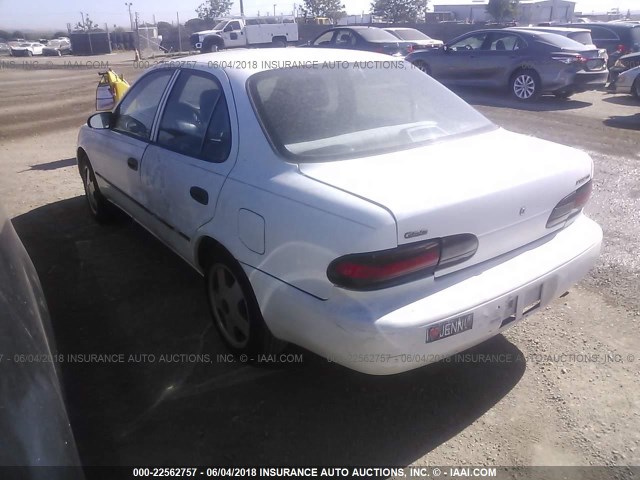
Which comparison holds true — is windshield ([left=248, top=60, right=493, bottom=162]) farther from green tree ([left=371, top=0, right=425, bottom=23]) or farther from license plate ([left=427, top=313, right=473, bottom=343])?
green tree ([left=371, top=0, right=425, bottom=23])

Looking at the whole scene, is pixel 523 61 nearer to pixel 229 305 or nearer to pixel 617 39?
pixel 617 39

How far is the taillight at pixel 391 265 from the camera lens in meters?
2.28

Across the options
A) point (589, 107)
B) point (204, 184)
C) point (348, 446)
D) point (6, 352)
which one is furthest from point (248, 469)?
point (589, 107)

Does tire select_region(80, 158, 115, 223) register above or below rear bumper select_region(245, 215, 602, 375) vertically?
below

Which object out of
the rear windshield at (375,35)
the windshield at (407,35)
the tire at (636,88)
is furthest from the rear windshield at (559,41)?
the windshield at (407,35)

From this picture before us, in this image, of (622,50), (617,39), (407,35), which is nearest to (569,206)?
(622,50)

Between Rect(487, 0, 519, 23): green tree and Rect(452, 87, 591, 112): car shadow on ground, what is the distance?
38463 mm

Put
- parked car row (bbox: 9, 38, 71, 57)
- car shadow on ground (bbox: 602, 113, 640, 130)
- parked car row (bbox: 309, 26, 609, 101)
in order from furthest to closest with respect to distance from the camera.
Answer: parked car row (bbox: 9, 38, 71, 57), parked car row (bbox: 309, 26, 609, 101), car shadow on ground (bbox: 602, 113, 640, 130)

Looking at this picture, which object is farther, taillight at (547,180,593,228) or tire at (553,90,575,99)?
tire at (553,90,575,99)

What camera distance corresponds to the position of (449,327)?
2396mm

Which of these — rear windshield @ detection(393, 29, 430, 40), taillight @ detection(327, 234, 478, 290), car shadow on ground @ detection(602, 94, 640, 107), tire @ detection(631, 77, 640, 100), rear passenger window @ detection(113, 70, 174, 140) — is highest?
rear windshield @ detection(393, 29, 430, 40)

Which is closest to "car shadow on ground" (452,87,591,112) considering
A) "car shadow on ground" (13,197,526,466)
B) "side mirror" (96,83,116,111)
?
"side mirror" (96,83,116,111)

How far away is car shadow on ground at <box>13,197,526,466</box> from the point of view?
2.64 m

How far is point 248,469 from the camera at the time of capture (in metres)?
2.53
